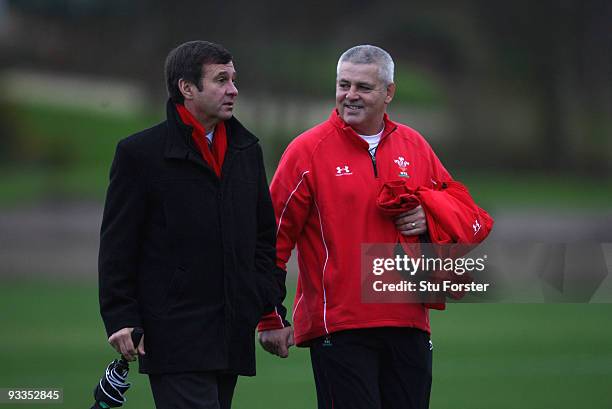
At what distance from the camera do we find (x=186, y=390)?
4.38 meters

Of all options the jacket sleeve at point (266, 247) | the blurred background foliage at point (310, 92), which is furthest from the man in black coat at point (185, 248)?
the blurred background foliage at point (310, 92)

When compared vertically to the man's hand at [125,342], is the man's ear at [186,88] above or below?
above

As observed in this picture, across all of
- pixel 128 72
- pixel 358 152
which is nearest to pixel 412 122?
pixel 128 72

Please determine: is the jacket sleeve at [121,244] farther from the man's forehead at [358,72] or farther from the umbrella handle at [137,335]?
the man's forehead at [358,72]

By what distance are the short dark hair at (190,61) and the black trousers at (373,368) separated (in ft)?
3.89

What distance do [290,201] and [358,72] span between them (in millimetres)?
612

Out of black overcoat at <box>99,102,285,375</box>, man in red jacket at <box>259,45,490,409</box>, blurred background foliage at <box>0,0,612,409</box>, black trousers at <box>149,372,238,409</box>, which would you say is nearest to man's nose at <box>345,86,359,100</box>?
man in red jacket at <box>259,45,490,409</box>

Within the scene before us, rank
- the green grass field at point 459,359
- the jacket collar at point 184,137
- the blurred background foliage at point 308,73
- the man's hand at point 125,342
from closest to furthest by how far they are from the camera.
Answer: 1. the man's hand at point 125,342
2. the jacket collar at point 184,137
3. the green grass field at point 459,359
4. the blurred background foliage at point 308,73

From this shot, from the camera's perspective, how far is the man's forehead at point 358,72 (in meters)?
4.98

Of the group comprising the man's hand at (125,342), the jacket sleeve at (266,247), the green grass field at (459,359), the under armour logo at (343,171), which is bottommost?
the green grass field at (459,359)

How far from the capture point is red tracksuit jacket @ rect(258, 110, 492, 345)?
4855 millimetres

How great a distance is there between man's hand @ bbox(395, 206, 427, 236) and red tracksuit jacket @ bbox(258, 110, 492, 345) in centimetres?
4

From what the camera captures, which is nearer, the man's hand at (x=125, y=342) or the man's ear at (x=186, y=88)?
the man's hand at (x=125, y=342)

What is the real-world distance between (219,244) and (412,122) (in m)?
31.2
